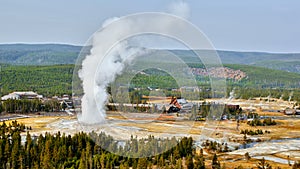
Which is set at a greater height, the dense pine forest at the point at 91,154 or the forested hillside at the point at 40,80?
the forested hillside at the point at 40,80

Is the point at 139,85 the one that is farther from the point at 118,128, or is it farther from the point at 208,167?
the point at 208,167

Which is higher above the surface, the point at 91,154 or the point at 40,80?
the point at 40,80

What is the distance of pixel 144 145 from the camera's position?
2294 centimetres

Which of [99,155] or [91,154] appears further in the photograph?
[91,154]

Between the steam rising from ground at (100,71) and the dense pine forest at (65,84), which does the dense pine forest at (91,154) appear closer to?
the steam rising from ground at (100,71)

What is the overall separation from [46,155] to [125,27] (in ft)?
26.2

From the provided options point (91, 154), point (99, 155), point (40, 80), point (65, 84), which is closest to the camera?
point (99, 155)

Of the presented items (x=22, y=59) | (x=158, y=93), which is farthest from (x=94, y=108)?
(x=22, y=59)

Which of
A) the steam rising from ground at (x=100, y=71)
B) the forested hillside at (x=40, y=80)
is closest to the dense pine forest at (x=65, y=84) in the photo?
the forested hillside at (x=40, y=80)

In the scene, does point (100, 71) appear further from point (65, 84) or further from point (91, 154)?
point (65, 84)

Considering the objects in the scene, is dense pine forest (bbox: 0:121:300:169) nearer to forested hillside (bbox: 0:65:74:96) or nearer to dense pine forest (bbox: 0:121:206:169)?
dense pine forest (bbox: 0:121:206:169)

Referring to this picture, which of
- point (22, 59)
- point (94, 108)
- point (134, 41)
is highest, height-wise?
point (22, 59)

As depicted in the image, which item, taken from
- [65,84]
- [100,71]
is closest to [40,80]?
[65,84]

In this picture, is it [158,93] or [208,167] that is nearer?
[208,167]
